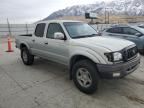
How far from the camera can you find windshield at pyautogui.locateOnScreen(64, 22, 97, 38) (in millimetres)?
4492

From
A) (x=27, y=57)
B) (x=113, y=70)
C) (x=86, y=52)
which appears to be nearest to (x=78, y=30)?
(x=86, y=52)

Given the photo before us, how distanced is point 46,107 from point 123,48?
220 cm

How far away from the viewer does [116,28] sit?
9.12 meters

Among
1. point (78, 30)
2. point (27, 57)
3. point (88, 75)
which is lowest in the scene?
point (88, 75)

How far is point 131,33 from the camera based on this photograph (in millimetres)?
8352

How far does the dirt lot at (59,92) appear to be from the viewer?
3.45 meters

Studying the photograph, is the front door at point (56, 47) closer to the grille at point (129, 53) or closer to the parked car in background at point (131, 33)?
the grille at point (129, 53)

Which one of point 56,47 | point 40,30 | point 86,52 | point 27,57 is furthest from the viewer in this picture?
point 27,57

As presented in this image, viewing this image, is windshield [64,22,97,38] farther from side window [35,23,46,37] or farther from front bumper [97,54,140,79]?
front bumper [97,54,140,79]

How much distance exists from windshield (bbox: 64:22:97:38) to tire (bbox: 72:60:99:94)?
3.12 ft

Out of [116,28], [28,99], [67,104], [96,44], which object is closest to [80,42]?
[96,44]

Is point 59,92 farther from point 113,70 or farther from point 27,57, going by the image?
point 27,57

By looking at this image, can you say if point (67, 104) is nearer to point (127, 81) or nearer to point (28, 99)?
point (28, 99)

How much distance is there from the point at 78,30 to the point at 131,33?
4.72 metres
